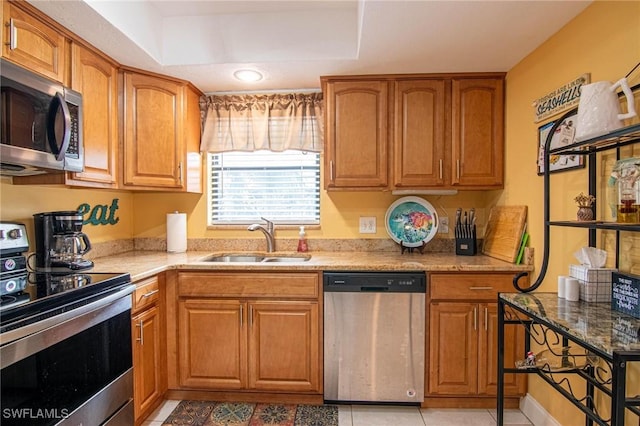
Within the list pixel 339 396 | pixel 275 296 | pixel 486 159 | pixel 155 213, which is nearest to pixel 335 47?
pixel 486 159

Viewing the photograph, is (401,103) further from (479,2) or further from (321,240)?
(321,240)

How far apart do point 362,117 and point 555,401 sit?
2.03m

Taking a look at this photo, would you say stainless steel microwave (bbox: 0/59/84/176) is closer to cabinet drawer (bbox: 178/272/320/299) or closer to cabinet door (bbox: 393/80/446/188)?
cabinet drawer (bbox: 178/272/320/299)

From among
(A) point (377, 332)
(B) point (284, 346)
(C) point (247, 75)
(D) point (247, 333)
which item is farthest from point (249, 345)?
(C) point (247, 75)

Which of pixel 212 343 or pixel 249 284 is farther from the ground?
pixel 249 284

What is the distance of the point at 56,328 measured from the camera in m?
1.22

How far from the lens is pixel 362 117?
230cm

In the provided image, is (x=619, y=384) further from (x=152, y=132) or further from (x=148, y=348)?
(x=152, y=132)

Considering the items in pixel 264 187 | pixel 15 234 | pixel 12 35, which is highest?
pixel 12 35

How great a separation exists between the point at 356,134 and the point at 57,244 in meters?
1.93

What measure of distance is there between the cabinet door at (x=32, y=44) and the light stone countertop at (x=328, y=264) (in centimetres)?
108

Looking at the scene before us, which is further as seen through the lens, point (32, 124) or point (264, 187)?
point (264, 187)

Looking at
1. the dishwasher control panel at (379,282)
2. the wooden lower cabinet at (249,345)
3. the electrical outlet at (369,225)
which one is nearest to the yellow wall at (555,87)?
the dishwasher control panel at (379,282)

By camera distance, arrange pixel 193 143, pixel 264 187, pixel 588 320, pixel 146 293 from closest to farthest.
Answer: pixel 588 320, pixel 146 293, pixel 193 143, pixel 264 187
